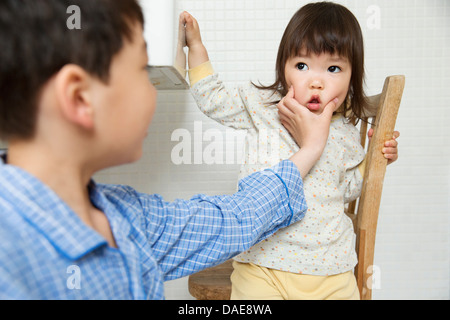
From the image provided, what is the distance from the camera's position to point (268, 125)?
3.33 ft

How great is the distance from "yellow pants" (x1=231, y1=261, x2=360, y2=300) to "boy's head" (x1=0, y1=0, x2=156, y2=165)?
0.53m

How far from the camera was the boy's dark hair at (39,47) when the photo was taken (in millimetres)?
479

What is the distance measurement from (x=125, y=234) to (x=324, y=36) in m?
0.62

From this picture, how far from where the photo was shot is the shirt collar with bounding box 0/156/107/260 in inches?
18.8

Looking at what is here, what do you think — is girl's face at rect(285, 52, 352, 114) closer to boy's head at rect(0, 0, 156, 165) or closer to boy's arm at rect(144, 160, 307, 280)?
boy's arm at rect(144, 160, 307, 280)

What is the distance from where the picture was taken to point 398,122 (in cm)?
148

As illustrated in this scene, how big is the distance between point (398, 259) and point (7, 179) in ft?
4.61

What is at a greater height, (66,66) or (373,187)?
(66,66)

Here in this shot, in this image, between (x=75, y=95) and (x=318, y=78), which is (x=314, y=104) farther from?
(x=75, y=95)

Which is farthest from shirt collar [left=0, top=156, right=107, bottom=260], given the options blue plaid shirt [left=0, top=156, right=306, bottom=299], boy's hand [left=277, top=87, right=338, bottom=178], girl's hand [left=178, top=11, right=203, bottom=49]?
girl's hand [left=178, top=11, right=203, bottom=49]

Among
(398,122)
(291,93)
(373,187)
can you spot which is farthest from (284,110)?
(398,122)

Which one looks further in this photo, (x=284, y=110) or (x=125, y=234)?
(x=284, y=110)
